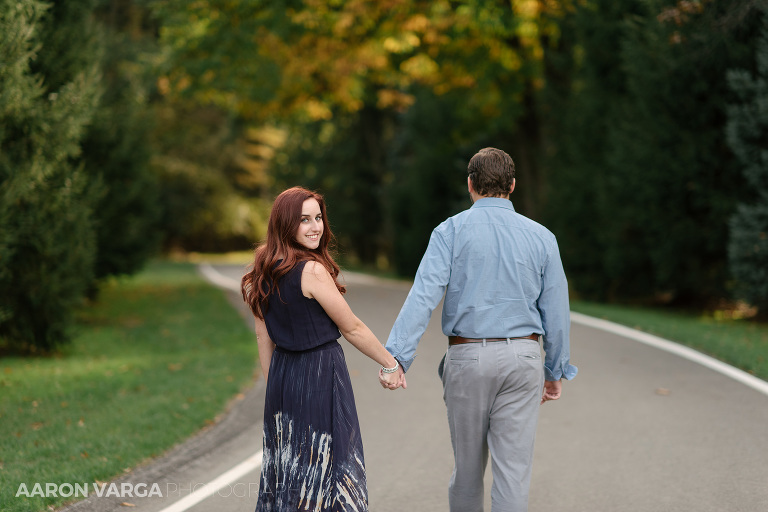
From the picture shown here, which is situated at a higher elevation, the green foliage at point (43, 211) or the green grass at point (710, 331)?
the green foliage at point (43, 211)

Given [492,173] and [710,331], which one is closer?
[492,173]

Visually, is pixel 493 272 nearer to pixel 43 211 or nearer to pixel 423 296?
pixel 423 296

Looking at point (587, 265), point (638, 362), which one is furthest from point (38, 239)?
point (587, 265)

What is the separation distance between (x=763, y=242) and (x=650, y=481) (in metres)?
7.83

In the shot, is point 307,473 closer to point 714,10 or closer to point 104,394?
point 104,394

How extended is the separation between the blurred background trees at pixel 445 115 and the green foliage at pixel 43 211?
28 mm

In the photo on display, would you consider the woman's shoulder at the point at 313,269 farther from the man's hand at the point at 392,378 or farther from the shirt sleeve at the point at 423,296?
the man's hand at the point at 392,378

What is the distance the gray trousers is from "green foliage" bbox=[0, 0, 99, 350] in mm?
6738

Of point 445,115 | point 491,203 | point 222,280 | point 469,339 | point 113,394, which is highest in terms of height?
point 445,115

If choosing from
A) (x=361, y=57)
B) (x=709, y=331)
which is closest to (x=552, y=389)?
(x=709, y=331)

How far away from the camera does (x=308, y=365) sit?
3.94 m

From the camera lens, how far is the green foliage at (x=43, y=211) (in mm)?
9523

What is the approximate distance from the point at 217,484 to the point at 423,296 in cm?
255

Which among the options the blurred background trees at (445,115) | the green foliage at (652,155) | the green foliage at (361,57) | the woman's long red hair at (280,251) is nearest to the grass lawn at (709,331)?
the blurred background trees at (445,115)
